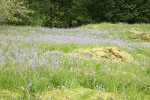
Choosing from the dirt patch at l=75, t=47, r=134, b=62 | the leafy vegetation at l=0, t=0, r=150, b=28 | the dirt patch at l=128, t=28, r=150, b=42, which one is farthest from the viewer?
the leafy vegetation at l=0, t=0, r=150, b=28

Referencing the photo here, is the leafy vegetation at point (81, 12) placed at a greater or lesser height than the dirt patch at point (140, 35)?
lesser

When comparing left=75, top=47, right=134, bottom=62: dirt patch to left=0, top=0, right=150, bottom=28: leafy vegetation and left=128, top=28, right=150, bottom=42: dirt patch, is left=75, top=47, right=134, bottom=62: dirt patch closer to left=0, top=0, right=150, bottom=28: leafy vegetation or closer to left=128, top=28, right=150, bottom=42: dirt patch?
left=128, top=28, right=150, bottom=42: dirt patch

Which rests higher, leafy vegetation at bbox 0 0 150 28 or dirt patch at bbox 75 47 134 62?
dirt patch at bbox 75 47 134 62

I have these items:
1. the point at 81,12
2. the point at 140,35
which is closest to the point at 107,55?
the point at 140,35

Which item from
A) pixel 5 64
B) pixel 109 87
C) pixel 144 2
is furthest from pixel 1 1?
pixel 144 2

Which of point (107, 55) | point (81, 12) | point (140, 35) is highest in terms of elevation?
point (107, 55)

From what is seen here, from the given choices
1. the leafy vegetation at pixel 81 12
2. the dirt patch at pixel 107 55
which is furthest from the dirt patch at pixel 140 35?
the leafy vegetation at pixel 81 12

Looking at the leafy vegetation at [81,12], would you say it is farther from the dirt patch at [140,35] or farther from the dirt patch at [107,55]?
the dirt patch at [107,55]

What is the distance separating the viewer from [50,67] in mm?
5781

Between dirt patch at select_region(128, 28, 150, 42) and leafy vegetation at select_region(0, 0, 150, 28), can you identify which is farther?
leafy vegetation at select_region(0, 0, 150, 28)

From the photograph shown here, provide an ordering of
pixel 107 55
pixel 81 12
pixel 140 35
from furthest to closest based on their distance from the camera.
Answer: pixel 81 12, pixel 140 35, pixel 107 55

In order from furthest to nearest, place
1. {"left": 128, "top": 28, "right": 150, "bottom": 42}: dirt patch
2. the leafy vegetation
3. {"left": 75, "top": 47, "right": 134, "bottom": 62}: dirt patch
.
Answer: the leafy vegetation < {"left": 128, "top": 28, "right": 150, "bottom": 42}: dirt patch < {"left": 75, "top": 47, "right": 134, "bottom": 62}: dirt patch

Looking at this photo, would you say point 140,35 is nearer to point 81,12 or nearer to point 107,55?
point 107,55

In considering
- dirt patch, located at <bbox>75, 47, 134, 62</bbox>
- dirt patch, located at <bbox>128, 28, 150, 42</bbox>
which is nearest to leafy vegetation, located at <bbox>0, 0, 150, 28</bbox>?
dirt patch, located at <bbox>128, 28, 150, 42</bbox>
